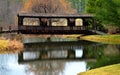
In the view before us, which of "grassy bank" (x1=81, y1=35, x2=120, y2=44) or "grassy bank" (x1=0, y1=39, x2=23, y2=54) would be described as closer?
"grassy bank" (x1=0, y1=39, x2=23, y2=54)

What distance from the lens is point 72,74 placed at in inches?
1057

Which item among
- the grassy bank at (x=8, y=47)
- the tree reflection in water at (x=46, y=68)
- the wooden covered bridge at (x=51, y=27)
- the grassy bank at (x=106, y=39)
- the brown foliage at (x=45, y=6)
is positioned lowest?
the tree reflection in water at (x=46, y=68)

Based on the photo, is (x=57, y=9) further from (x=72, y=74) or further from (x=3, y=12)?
(x=72, y=74)

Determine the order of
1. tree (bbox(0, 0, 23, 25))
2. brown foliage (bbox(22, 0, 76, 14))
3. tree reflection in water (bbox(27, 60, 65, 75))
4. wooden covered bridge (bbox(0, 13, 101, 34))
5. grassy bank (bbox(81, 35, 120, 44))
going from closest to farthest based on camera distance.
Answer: tree reflection in water (bbox(27, 60, 65, 75)), grassy bank (bbox(81, 35, 120, 44)), wooden covered bridge (bbox(0, 13, 101, 34)), brown foliage (bbox(22, 0, 76, 14)), tree (bbox(0, 0, 23, 25))

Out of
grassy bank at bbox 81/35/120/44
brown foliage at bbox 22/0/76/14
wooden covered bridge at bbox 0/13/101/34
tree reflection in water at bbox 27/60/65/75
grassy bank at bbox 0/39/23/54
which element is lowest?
tree reflection in water at bbox 27/60/65/75

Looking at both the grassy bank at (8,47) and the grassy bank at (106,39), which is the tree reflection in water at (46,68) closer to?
the grassy bank at (8,47)

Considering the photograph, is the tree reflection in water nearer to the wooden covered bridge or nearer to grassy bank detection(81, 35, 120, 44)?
grassy bank detection(81, 35, 120, 44)

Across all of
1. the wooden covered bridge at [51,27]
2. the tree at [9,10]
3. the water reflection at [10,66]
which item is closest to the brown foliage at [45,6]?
the wooden covered bridge at [51,27]

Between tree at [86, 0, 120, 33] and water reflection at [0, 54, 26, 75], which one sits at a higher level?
tree at [86, 0, 120, 33]

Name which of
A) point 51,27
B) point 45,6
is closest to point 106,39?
point 51,27

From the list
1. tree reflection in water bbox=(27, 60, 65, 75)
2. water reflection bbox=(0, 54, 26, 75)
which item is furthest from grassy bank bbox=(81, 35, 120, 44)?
tree reflection in water bbox=(27, 60, 65, 75)

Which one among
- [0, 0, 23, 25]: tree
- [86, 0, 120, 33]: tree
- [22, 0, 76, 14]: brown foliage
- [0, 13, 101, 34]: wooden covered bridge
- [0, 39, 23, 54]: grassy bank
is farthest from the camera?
[0, 0, 23, 25]: tree

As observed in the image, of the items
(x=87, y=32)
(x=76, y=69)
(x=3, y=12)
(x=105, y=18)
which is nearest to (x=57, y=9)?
(x=87, y=32)

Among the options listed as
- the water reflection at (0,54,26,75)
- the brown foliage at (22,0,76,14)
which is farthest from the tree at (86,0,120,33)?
the brown foliage at (22,0,76,14)
